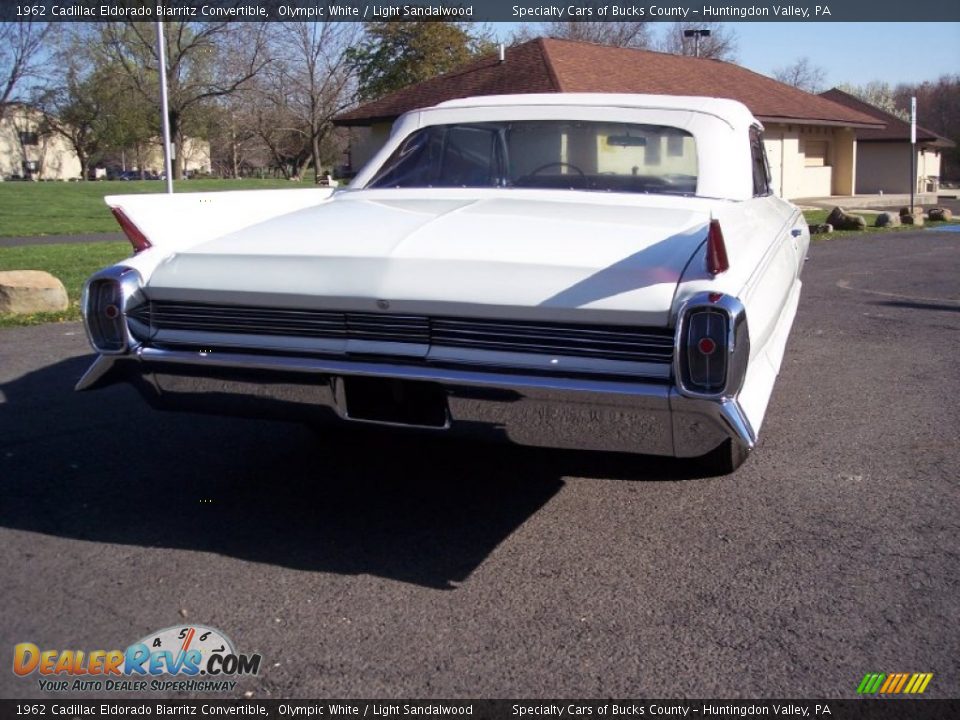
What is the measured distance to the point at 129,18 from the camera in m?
39.8

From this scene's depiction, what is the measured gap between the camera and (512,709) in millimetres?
2623

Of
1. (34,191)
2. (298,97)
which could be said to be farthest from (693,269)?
(298,97)

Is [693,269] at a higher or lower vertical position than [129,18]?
lower

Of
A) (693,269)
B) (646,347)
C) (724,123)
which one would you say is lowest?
(646,347)

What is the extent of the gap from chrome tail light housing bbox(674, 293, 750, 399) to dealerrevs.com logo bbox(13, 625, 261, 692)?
154cm

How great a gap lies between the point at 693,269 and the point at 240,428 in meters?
3.03

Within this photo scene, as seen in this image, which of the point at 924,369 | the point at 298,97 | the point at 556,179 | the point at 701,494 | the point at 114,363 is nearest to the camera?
the point at 114,363

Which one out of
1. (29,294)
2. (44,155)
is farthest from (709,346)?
(44,155)

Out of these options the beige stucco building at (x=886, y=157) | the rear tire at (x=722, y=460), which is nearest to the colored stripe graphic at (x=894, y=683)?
the rear tire at (x=722, y=460)

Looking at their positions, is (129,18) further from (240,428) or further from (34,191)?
(240,428)

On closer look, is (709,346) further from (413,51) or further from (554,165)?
(413,51)

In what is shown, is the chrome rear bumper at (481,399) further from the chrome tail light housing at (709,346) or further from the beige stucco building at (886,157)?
the beige stucco building at (886,157)

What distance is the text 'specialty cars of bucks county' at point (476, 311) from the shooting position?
3025mm

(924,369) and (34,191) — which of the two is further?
(34,191)
